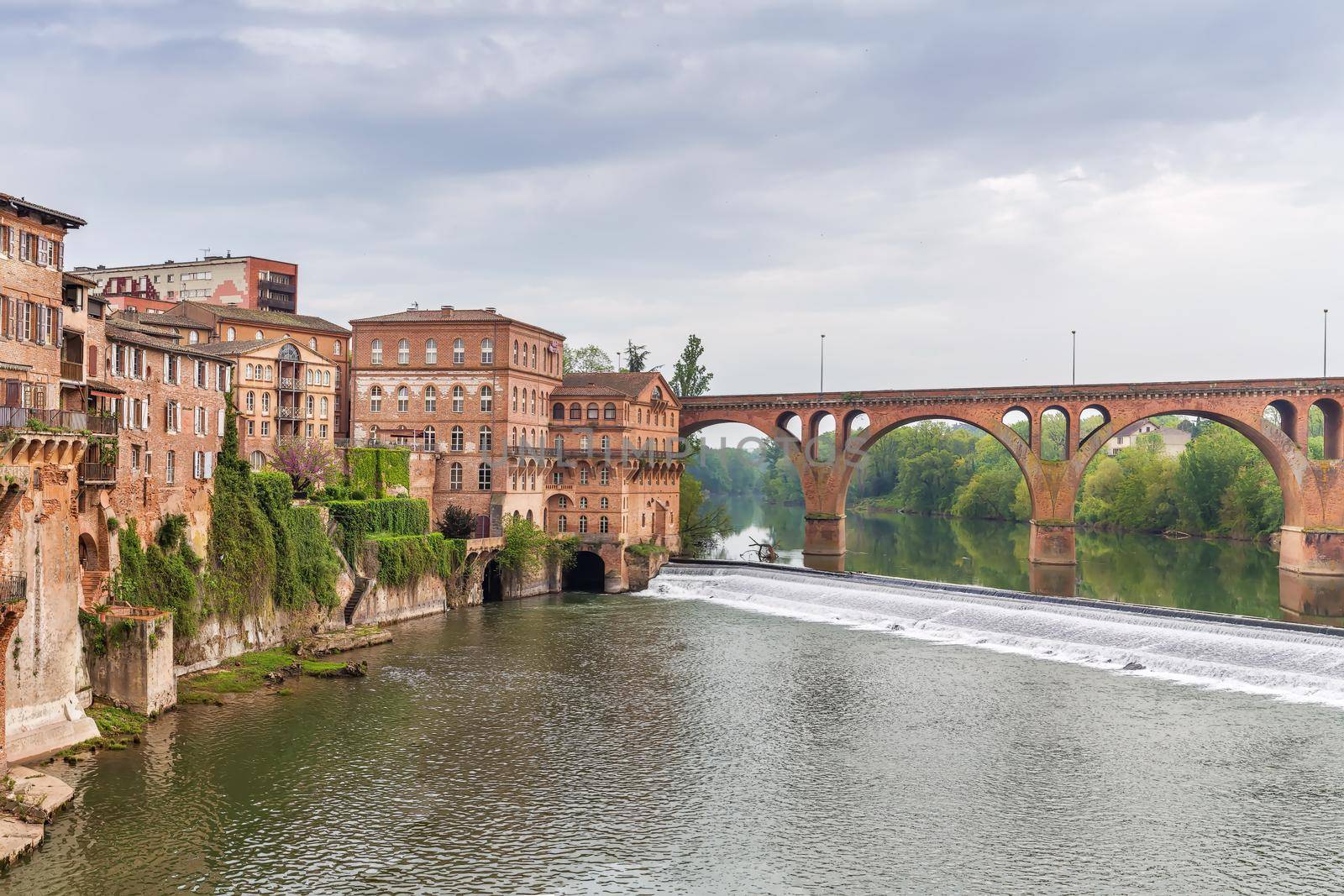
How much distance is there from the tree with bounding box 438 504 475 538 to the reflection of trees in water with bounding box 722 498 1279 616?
3232 cm

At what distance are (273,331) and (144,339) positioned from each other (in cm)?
4567

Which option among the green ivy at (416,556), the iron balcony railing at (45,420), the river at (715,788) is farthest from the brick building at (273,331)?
the iron balcony railing at (45,420)

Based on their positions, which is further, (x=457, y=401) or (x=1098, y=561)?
(x=1098, y=561)

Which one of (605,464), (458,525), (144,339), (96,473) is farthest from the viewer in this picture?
(605,464)

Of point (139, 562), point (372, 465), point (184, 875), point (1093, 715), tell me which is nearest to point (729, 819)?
point (184, 875)

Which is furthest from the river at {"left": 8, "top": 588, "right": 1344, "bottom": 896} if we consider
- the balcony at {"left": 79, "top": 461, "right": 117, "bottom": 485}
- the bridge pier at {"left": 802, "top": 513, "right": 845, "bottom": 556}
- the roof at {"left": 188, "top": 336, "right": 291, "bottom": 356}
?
the bridge pier at {"left": 802, "top": 513, "right": 845, "bottom": 556}

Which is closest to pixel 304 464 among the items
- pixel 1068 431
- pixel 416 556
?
pixel 416 556

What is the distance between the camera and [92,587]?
128ft

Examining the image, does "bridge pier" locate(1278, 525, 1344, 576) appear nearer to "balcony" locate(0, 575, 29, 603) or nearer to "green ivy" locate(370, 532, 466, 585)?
"green ivy" locate(370, 532, 466, 585)

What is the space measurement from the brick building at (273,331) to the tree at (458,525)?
19660 millimetres

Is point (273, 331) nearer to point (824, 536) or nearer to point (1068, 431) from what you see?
point (824, 536)

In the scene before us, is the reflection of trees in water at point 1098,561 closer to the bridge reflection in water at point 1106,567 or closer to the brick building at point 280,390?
the bridge reflection in water at point 1106,567

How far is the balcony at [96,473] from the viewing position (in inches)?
1494

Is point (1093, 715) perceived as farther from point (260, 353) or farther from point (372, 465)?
point (260, 353)
